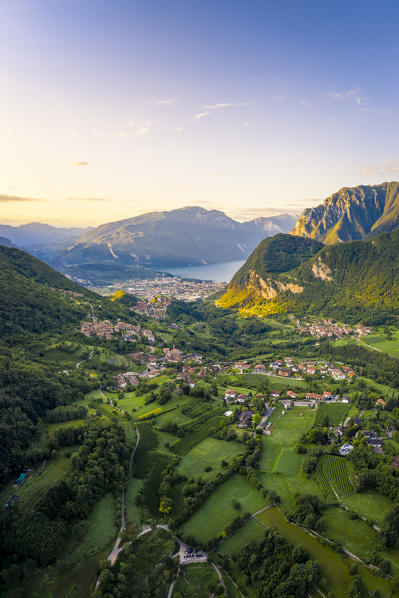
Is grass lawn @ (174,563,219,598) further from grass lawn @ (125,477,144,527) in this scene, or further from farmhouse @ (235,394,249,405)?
farmhouse @ (235,394,249,405)

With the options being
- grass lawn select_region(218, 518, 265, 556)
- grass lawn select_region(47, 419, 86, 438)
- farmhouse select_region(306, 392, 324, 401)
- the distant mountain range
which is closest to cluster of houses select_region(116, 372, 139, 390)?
grass lawn select_region(47, 419, 86, 438)

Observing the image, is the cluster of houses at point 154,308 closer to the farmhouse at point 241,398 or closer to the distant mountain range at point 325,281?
the distant mountain range at point 325,281

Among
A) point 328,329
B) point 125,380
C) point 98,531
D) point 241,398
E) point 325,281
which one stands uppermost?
point 325,281

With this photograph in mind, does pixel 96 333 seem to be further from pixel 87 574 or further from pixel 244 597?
pixel 244 597

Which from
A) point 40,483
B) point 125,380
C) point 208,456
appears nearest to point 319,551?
point 208,456

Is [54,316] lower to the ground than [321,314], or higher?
higher

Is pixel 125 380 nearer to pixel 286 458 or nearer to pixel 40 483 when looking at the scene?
pixel 40 483

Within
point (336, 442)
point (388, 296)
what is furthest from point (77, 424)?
point (388, 296)
